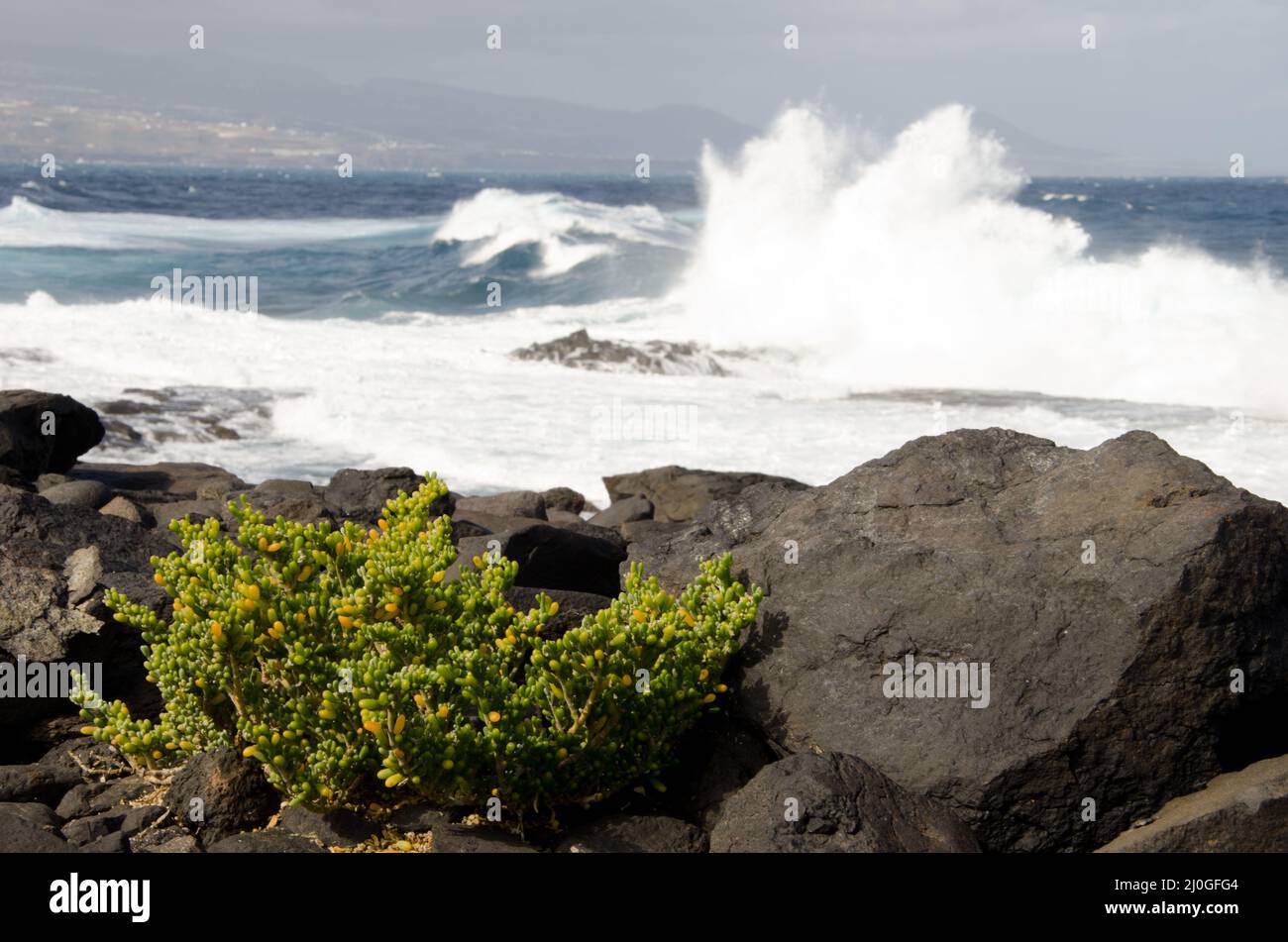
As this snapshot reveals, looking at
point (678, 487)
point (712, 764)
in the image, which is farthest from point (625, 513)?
point (712, 764)

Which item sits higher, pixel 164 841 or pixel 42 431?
pixel 42 431

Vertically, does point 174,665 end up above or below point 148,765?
above

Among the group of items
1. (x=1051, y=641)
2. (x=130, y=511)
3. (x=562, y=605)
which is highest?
(x=1051, y=641)

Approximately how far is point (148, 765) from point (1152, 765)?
331 cm

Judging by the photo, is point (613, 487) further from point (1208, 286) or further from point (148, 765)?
point (1208, 286)

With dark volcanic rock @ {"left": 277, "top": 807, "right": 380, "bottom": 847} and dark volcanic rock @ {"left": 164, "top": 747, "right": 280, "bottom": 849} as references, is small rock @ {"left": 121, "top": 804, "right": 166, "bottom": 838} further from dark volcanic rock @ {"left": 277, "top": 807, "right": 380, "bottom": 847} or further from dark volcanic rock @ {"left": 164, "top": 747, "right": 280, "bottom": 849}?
dark volcanic rock @ {"left": 277, "top": 807, "right": 380, "bottom": 847}

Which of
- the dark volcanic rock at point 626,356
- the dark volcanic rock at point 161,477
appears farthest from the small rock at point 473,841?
the dark volcanic rock at point 626,356

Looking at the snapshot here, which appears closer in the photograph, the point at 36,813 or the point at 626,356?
the point at 36,813

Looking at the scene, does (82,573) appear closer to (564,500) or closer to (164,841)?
(164,841)

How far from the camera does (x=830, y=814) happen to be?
3730mm

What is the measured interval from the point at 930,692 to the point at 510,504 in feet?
19.2
